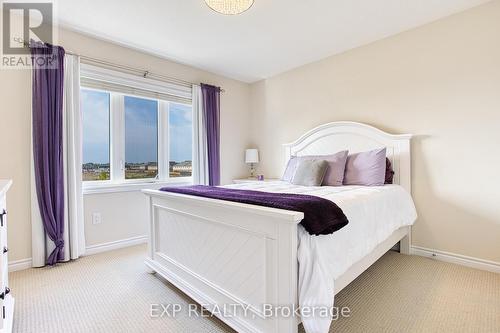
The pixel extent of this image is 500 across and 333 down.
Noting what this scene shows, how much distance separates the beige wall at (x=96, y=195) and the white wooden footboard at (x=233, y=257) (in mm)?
1210

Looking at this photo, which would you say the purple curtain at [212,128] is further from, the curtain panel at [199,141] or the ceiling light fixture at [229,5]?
the ceiling light fixture at [229,5]

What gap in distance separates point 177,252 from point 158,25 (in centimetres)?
226

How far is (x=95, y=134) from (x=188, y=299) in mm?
2209

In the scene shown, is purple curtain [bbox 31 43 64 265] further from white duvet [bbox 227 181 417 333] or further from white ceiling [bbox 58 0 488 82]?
white duvet [bbox 227 181 417 333]

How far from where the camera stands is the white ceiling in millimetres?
2281

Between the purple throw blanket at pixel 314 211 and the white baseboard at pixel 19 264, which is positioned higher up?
the purple throw blanket at pixel 314 211

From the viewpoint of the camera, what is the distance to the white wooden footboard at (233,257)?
47.9 inches

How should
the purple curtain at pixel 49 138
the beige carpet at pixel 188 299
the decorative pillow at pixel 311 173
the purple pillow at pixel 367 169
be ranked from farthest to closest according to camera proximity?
the decorative pillow at pixel 311 173
the purple pillow at pixel 367 169
the purple curtain at pixel 49 138
the beige carpet at pixel 188 299

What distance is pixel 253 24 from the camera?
2.60 m

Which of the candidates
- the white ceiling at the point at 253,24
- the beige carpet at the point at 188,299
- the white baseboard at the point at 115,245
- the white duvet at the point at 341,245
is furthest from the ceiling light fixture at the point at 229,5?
the white baseboard at the point at 115,245

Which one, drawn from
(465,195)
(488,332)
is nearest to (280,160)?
(465,195)

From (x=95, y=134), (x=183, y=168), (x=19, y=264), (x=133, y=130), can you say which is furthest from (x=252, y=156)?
(x=19, y=264)

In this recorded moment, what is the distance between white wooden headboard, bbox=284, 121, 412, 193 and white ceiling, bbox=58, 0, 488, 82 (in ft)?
3.36

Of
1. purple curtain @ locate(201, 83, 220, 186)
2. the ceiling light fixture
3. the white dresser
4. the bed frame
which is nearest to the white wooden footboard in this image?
the bed frame
